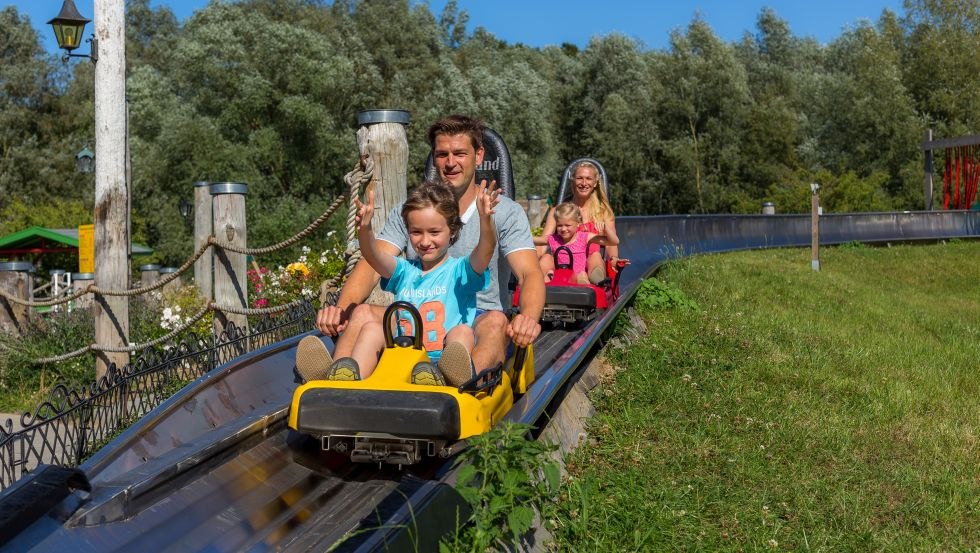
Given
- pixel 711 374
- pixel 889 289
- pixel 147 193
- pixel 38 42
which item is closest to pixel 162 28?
pixel 38 42

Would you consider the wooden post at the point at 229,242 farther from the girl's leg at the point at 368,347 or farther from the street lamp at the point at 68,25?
the girl's leg at the point at 368,347

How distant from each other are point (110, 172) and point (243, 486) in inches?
207

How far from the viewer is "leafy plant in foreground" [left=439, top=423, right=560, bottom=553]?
3.25 m

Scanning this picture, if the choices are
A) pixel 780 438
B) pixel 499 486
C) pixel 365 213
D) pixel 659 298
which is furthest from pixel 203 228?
pixel 499 486

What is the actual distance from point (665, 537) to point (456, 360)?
111cm

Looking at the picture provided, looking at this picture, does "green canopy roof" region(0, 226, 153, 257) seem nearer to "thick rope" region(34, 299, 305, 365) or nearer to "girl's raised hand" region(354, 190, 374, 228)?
"thick rope" region(34, 299, 305, 365)

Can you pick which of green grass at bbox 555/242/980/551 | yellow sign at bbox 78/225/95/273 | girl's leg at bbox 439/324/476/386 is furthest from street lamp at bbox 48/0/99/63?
girl's leg at bbox 439/324/476/386

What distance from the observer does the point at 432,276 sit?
4.66m

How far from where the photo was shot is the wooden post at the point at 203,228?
31.3 ft

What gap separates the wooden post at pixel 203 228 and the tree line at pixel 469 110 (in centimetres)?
1744

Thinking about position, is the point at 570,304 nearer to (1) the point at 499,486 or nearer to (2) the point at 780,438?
(2) the point at 780,438

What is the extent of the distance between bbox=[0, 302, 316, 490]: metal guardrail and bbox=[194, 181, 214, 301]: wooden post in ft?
7.03

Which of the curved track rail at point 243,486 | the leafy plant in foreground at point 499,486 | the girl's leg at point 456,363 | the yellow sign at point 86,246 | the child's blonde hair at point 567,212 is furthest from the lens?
the yellow sign at point 86,246

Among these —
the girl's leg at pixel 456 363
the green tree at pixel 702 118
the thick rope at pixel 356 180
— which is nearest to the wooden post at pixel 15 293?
the thick rope at pixel 356 180
